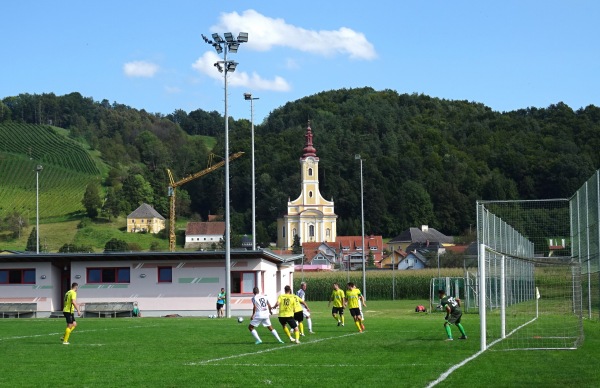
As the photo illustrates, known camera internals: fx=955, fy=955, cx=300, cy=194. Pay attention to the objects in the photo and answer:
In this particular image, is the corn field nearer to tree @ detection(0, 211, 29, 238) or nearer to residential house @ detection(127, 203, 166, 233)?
tree @ detection(0, 211, 29, 238)

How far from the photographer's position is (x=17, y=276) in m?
55.2

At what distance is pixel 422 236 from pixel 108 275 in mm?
129839

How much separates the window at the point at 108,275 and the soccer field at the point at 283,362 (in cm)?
2467

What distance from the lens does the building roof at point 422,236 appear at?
17888 cm

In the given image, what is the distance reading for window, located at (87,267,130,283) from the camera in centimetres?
5475

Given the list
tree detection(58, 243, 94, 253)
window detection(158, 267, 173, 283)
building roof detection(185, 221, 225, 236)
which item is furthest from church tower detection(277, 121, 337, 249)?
window detection(158, 267, 173, 283)

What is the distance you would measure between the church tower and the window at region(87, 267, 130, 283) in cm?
12069

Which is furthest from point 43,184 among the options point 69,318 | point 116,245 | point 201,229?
point 69,318

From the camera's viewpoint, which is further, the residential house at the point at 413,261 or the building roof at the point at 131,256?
the residential house at the point at 413,261

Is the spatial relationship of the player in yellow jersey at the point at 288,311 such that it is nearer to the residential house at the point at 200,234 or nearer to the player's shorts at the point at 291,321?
the player's shorts at the point at 291,321

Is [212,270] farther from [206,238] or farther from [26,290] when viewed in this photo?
[206,238]

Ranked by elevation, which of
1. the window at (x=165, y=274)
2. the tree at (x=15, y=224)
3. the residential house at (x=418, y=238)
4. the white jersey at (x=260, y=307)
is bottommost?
the white jersey at (x=260, y=307)

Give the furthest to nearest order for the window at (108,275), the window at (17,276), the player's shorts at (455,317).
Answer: the window at (17,276) < the window at (108,275) < the player's shorts at (455,317)

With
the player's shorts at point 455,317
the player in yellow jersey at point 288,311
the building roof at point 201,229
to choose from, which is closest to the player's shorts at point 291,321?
the player in yellow jersey at point 288,311
